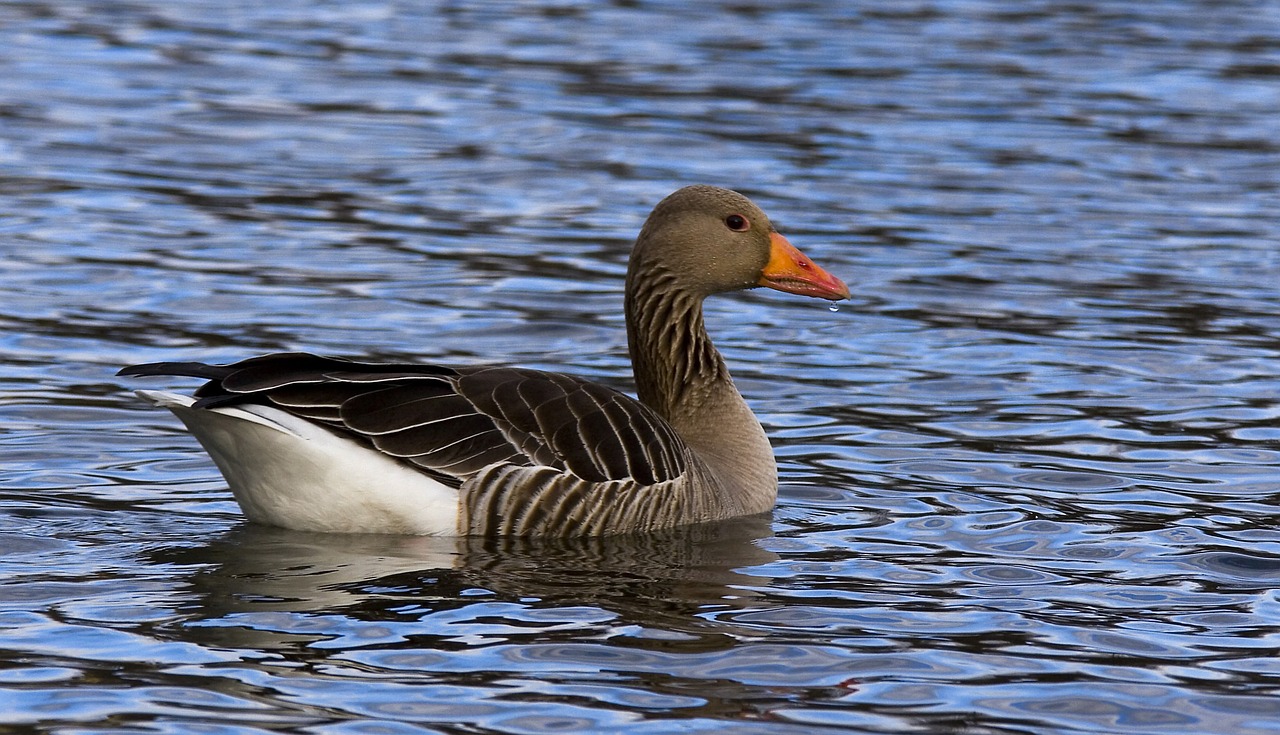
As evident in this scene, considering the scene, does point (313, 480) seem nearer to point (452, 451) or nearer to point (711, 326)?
point (452, 451)

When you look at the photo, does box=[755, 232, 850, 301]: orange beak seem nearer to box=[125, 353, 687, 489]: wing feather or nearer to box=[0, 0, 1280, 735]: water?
box=[0, 0, 1280, 735]: water

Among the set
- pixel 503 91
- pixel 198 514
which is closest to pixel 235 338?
pixel 198 514

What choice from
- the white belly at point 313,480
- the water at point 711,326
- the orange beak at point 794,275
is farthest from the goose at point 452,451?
the orange beak at point 794,275

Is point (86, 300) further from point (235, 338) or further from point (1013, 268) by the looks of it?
point (1013, 268)

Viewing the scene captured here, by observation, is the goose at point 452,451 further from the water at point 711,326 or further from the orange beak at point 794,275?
the orange beak at point 794,275

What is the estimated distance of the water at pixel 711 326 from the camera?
6.48 metres

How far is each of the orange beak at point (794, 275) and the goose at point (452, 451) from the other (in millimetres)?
727

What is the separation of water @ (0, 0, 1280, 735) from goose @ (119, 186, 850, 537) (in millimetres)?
161

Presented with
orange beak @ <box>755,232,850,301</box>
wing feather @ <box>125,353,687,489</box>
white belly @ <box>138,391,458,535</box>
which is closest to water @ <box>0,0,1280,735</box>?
white belly @ <box>138,391,458,535</box>

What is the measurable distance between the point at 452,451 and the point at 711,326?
216 inches

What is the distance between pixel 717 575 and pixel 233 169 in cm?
990

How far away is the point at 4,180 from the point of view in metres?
15.9

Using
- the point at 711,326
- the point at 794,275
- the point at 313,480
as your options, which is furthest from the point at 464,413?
the point at 711,326

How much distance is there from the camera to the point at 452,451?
8.09 metres
